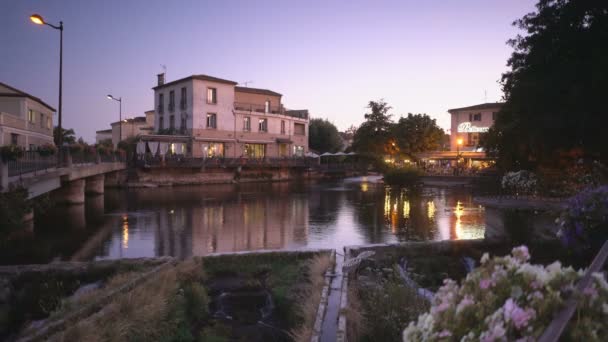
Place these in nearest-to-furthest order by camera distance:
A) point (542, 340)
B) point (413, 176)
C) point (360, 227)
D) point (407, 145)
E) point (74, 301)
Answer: point (542, 340) < point (74, 301) < point (360, 227) < point (413, 176) < point (407, 145)

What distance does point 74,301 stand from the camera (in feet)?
23.2

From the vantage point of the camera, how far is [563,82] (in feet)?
38.6

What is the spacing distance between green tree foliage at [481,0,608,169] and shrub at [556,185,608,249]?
729 centimetres

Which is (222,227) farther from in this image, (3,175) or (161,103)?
(161,103)

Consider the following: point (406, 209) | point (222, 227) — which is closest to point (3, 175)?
point (222, 227)

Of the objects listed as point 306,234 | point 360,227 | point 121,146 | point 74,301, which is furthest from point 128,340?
point 121,146

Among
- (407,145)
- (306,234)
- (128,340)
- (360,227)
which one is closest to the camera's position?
(128,340)

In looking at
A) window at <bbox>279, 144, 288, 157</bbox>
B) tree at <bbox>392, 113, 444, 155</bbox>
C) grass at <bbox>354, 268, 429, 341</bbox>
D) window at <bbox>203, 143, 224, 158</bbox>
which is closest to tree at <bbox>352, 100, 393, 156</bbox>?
tree at <bbox>392, 113, 444, 155</bbox>

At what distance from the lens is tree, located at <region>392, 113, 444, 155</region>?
5909cm

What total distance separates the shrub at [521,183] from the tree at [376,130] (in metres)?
49.6

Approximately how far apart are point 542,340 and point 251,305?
6701 mm

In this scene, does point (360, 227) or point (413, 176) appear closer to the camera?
point (360, 227)

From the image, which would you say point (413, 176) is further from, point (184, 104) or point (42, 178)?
point (42, 178)

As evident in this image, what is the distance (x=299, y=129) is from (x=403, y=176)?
84.9 ft
